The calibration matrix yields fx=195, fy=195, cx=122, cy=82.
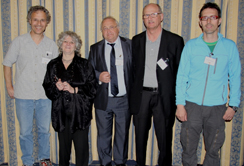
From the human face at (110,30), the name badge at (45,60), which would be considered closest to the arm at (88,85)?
the human face at (110,30)

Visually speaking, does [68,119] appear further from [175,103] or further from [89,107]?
[175,103]

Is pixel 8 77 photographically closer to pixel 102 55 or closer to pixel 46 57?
pixel 46 57

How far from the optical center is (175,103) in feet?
8.05

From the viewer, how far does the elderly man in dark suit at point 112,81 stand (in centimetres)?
258

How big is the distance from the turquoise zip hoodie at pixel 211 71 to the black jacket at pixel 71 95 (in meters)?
1.14

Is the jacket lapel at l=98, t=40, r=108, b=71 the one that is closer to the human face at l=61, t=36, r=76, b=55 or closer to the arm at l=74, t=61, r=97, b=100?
the arm at l=74, t=61, r=97, b=100

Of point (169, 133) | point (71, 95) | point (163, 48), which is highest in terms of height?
point (163, 48)

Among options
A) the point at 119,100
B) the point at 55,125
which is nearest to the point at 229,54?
the point at 119,100

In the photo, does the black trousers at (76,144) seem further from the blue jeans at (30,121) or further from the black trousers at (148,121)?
the black trousers at (148,121)

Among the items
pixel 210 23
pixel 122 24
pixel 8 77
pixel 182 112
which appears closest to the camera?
pixel 210 23

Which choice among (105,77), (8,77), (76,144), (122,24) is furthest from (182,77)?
(8,77)

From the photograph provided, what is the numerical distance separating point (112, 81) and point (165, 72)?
0.70 meters

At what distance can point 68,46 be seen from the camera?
2.44 m

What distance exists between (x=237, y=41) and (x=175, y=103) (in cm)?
135
